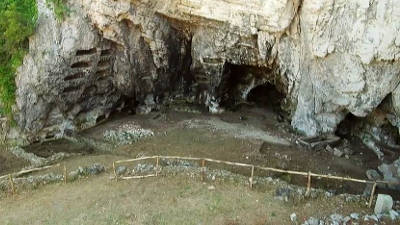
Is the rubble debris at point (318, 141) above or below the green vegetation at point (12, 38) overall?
below

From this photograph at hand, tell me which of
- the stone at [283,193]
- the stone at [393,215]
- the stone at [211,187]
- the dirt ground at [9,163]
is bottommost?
the dirt ground at [9,163]

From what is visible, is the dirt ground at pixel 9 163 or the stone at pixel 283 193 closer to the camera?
the stone at pixel 283 193

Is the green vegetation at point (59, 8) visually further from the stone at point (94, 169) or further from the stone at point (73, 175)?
the stone at point (73, 175)

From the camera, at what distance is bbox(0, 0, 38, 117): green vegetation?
71.5 ft

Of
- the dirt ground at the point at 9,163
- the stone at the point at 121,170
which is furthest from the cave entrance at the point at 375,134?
the dirt ground at the point at 9,163

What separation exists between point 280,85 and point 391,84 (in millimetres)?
7577

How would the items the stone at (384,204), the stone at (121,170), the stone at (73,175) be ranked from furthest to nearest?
the stone at (73,175) < the stone at (121,170) < the stone at (384,204)

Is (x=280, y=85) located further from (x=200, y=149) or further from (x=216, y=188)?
(x=216, y=188)

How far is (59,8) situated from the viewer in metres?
22.5

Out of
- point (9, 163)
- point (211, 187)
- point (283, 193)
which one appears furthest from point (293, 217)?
point (9, 163)

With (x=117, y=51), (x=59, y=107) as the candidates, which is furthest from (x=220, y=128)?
(x=59, y=107)

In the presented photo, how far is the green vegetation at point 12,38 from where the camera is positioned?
71.5 ft

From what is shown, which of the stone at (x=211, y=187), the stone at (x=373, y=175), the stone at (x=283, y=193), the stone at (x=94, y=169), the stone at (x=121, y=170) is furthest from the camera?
the stone at (x=373, y=175)

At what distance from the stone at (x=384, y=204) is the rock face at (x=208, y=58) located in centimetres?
738
